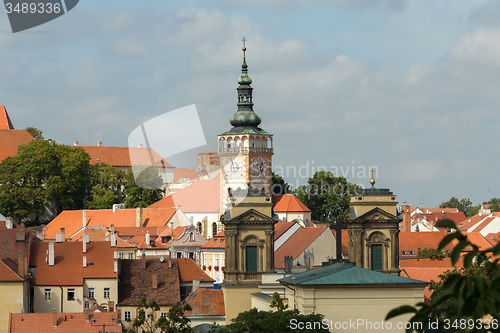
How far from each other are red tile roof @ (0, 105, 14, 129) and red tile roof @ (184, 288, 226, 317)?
86.4m

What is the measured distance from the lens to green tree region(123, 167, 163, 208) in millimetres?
109250

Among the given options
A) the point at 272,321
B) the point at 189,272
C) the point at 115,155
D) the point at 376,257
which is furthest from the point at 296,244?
the point at 115,155

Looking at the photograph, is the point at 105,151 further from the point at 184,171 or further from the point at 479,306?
the point at 479,306

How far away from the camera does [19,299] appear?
49.4 meters

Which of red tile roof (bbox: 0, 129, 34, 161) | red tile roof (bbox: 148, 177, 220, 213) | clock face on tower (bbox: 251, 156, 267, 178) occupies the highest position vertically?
red tile roof (bbox: 0, 129, 34, 161)

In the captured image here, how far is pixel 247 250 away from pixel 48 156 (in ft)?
220

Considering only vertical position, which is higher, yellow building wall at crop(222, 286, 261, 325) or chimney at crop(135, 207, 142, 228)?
chimney at crop(135, 207, 142, 228)

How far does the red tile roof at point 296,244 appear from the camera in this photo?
187 feet

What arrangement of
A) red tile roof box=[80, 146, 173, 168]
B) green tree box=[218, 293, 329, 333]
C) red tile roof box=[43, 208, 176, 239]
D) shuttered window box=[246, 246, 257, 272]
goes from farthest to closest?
red tile roof box=[80, 146, 173, 168] → red tile roof box=[43, 208, 176, 239] → shuttered window box=[246, 246, 257, 272] → green tree box=[218, 293, 329, 333]

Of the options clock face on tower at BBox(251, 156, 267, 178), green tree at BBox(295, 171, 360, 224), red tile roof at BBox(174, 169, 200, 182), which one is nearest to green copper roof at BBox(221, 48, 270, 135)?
clock face on tower at BBox(251, 156, 267, 178)

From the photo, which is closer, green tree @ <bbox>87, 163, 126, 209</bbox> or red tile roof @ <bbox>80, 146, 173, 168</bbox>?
green tree @ <bbox>87, 163, 126, 209</bbox>

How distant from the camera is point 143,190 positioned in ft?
361

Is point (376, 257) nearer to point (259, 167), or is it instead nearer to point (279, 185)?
point (259, 167)

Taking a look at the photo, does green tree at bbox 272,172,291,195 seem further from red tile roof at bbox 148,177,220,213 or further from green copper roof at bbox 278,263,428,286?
green copper roof at bbox 278,263,428,286
